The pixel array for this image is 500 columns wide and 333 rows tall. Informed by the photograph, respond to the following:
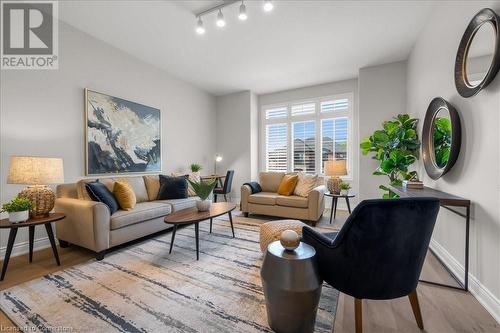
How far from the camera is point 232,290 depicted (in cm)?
182

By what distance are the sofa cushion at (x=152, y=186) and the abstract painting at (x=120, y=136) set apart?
14.8 inches

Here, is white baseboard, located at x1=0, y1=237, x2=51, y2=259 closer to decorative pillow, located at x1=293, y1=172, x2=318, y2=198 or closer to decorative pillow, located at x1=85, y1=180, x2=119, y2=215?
decorative pillow, located at x1=85, y1=180, x2=119, y2=215

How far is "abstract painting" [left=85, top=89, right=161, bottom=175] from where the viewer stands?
323cm

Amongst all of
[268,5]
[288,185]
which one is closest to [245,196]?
[288,185]

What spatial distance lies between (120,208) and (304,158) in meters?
4.10

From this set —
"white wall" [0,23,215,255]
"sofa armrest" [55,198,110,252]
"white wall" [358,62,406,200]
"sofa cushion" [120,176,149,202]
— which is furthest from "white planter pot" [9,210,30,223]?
"white wall" [358,62,406,200]

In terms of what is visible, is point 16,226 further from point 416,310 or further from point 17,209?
point 416,310

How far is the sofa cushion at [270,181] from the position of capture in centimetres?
446

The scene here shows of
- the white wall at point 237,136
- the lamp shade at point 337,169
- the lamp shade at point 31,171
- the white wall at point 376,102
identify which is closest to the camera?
the lamp shade at point 31,171

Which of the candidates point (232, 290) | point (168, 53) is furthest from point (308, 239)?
point (168, 53)

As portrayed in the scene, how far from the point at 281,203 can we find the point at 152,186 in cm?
225

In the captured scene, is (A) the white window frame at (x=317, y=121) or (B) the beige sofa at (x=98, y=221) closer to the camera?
(B) the beige sofa at (x=98, y=221)

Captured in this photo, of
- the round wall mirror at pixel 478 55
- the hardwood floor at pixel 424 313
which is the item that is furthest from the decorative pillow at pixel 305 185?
the round wall mirror at pixel 478 55

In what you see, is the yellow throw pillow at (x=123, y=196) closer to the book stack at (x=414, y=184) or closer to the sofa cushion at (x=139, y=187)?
the sofa cushion at (x=139, y=187)
